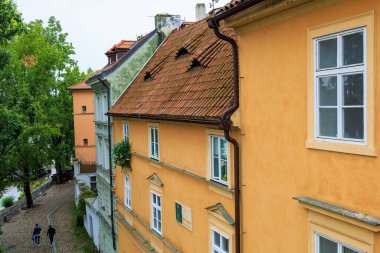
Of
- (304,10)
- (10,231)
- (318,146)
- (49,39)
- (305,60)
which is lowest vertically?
(10,231)

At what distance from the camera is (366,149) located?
184 inches

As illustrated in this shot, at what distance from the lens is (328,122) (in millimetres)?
5270

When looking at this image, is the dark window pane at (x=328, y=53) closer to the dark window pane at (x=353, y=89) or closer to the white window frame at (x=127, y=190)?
the dark window pane at (x=353, y=89)

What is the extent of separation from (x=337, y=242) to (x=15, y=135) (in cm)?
1474

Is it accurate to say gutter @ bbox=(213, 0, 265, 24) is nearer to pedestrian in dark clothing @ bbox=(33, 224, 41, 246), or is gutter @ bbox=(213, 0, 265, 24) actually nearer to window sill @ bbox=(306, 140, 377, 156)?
window sill @ bbox=(306, 140, 377, 156)

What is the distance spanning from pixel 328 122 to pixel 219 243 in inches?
176

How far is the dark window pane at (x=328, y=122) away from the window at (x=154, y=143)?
7.43 m

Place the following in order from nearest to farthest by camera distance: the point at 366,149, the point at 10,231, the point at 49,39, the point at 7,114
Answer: the point at 366,149, the point at 7,114, the point at 10,231, the point at 49,39

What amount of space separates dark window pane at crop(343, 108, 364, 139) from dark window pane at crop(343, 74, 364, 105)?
0.10 meters

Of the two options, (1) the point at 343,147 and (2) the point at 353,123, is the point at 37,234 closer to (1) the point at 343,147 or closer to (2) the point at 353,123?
(1) the point at 343,147

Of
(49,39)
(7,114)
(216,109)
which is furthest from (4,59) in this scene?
(49,39)

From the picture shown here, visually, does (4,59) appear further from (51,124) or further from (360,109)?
(51,124)

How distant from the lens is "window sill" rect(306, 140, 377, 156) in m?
4.66

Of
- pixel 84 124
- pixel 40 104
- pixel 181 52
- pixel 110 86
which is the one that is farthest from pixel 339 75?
pixel 84 124
